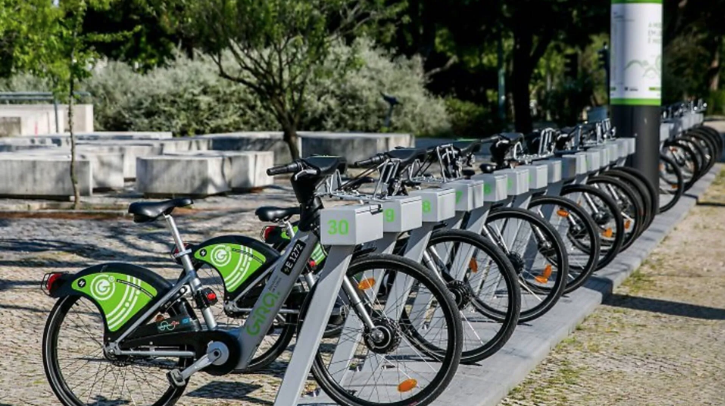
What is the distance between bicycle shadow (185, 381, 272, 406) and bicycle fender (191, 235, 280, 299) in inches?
21.0

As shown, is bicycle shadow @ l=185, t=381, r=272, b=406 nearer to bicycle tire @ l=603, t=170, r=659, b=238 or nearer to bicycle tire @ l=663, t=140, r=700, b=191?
bicycle tire @ l=603, t=170, r=659, b=238

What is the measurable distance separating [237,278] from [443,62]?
43.4 m

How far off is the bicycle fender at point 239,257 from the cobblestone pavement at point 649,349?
1.37 metres

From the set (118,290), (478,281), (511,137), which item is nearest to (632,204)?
(511,137)

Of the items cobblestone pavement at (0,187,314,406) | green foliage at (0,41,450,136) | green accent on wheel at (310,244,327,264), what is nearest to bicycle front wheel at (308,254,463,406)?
green accent on wheel at (310,244,327,264)

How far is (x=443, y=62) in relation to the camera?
160 feet

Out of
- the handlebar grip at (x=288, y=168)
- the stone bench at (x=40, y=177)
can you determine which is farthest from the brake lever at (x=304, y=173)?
the stone bench at (x=40, y=177)

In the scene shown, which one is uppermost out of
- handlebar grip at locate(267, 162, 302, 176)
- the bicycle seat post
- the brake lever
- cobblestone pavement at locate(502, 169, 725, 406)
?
handlebar grip at locate(267, 162, 302, 176)

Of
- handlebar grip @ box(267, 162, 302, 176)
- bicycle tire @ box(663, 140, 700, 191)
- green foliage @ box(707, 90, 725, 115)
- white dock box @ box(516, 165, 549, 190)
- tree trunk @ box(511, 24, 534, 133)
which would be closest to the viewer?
handlebar grip @ box(267, 162, 302, 176)

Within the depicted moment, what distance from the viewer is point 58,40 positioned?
15422 millimetres

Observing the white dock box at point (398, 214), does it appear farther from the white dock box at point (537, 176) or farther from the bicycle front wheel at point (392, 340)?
the white dock box at point (537, 176)

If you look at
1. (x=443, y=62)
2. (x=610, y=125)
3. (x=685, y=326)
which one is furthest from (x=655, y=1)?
(x=443, y=62)

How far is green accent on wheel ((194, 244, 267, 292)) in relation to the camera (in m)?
5.92

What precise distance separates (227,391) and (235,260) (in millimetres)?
693
